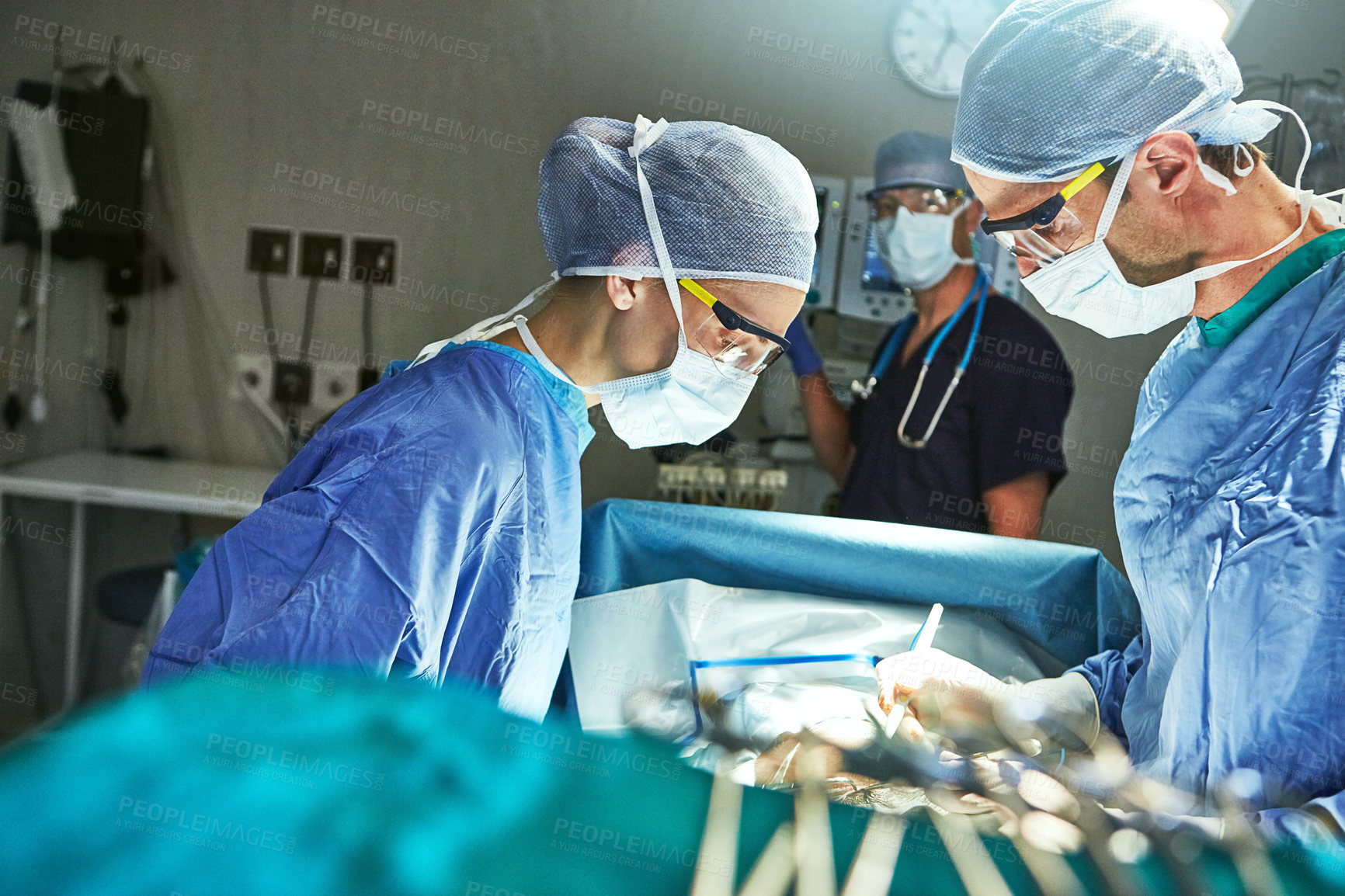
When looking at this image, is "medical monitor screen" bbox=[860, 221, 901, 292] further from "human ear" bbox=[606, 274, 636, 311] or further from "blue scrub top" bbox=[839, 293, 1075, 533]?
"human ear" bbox=[606, 274, 636, 311]

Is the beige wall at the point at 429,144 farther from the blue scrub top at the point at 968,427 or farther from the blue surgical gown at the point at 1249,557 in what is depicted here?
the blue surgical gown at the point at 1249,557

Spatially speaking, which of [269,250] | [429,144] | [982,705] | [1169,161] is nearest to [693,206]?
[1169,161]

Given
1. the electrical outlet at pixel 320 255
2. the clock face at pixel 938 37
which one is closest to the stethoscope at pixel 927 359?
the clock face at pixel 938 37

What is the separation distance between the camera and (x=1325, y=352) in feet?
2.72

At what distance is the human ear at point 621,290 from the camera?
118 centimetres

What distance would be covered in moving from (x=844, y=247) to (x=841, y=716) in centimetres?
178

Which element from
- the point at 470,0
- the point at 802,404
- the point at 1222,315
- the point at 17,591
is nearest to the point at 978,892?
the point at 1222,315

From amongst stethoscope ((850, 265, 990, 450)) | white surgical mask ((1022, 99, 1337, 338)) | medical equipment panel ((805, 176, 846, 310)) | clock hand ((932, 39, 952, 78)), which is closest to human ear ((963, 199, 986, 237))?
stethoscope ((850, 265, 990, 450))

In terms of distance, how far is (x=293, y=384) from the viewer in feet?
9.36

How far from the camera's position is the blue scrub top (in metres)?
2.08

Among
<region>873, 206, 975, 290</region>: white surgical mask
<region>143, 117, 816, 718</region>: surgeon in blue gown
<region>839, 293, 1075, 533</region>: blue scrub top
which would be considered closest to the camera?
<region>143, 117, 816, 718</region>: surgeon in blue gown

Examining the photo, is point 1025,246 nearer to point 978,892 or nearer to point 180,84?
point 978,892

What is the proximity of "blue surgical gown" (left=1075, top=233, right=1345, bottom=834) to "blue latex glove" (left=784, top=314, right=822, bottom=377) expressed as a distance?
143 centimetres

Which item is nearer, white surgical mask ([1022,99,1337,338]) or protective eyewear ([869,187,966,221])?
white surgical mask ([1022,99,1337,338])
